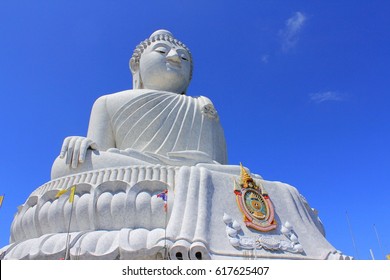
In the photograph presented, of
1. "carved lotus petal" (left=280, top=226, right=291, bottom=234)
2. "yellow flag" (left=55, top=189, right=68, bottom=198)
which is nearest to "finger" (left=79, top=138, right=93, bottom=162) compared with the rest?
"yellow flag" (left=55, top=189, right=68, bottom=198)

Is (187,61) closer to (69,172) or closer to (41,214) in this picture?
(69,172)

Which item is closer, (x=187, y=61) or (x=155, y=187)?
(x=155, y=187)

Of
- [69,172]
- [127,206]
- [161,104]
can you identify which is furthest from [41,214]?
[161,104]

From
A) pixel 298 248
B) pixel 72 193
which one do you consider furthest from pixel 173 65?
pixel 298 248

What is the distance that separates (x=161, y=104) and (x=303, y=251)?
15.8 feet

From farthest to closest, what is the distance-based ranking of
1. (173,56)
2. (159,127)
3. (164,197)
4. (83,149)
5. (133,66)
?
(133,66) < (173,56) < (159,127) < (83,149) < (164,197)

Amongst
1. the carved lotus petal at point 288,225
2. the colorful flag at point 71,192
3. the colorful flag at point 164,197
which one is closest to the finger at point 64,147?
the colorful flag at point 71,192

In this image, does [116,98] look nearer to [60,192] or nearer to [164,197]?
[60,192]

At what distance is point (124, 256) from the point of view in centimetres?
505

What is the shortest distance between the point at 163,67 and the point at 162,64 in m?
0.09

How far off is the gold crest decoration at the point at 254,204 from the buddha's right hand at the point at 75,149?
118 inches

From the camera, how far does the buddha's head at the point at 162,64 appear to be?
9.89 m

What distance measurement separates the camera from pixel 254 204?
6211mm

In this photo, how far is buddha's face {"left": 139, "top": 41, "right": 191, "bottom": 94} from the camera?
9.88m
